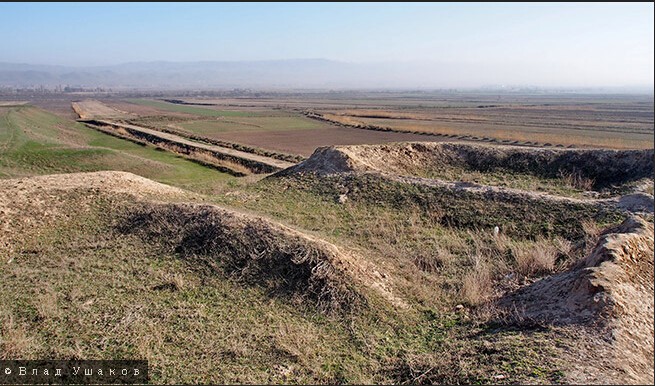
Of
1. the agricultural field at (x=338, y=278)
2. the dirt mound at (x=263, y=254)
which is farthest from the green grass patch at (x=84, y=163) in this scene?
the dirt mound at (x=263, y=254)

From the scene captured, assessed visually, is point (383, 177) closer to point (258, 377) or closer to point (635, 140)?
point (258, 377)

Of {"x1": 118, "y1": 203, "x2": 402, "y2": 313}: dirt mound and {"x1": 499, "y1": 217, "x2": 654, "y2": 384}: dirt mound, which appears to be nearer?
{"x1": 499, "y1": 217, "x2": 654, "y2": 384}: dirt mound

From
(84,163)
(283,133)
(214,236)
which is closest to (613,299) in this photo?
(214,236)

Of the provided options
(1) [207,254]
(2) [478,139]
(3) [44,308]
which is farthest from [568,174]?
(2) [478,139]

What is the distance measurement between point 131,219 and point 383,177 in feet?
32.4

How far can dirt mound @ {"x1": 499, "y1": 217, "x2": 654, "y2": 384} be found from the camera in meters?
7.39

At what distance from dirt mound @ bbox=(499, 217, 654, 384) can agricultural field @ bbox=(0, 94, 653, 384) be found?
0.03 metres

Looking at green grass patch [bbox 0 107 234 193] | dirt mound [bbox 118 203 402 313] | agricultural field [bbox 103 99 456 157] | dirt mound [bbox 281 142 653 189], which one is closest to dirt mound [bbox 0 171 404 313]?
dirt mound [bbox 118 203 402 313]

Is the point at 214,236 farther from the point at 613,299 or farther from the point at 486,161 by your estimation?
the point at 486,161

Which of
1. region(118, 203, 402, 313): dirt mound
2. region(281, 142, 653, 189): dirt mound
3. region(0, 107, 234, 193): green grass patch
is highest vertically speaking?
region(281, 142, 653, 189): dirt mound

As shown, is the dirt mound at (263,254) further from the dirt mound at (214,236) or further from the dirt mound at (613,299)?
the dirt mound at (613,299)

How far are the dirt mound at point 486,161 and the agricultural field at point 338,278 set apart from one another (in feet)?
1.38

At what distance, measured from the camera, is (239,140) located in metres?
57.5

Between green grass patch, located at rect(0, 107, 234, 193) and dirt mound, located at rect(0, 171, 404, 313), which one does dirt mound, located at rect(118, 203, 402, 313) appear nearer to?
dirt mound, located at rect(0, 171, 404, 313)
